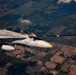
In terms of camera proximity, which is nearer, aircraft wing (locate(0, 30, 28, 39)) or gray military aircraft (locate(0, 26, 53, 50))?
gray military aircraft (locate(0, 26, 53, 50))

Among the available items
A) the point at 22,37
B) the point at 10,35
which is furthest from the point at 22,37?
the point at 10,35

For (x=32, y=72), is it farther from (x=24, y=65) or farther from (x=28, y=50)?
(x=28, y=50)

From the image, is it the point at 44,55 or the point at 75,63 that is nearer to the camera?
the point at 75,63

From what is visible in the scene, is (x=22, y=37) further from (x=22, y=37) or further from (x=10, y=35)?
(x=10, y=35)

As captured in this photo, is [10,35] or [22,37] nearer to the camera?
[22,37]

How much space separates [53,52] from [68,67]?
2261cm

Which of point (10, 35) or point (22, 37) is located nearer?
point (22, 37)

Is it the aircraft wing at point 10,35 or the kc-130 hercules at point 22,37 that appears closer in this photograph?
the kc-130 hercules at point 22,37

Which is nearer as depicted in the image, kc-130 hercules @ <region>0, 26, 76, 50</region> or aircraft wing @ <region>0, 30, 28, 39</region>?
kc-130 hercules @ <region>0, 26, 76, 50</region>

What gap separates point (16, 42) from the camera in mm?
43750

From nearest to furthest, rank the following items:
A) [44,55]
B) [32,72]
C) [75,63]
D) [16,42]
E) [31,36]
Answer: [31,36] < [16,42] < [32,72] < [75,63] < [44,55]

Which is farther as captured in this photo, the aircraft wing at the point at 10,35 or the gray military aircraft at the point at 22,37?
the aircraft wing at the point at 10,35

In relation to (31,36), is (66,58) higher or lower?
lower

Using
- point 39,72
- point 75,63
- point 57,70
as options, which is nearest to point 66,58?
point 75,63
